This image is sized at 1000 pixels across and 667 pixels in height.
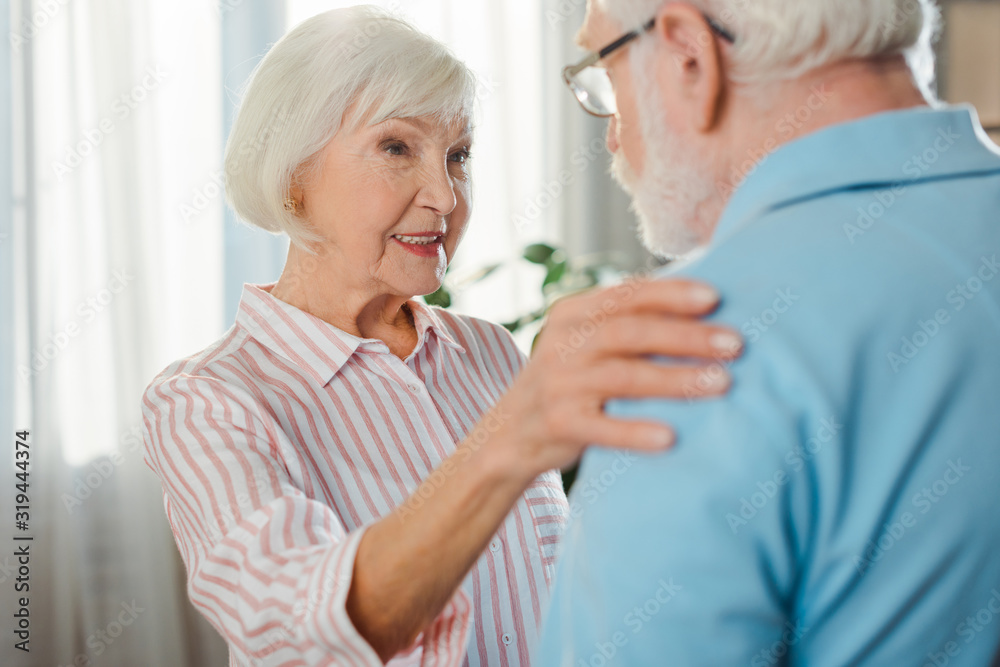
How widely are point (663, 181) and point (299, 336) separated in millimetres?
614

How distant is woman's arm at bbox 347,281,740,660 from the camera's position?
534mm

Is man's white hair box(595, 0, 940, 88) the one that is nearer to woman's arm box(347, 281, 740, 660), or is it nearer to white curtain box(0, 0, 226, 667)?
woman's arm box(347, 281, 740, 660)

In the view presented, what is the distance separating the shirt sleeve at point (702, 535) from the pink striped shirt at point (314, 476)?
30 cm

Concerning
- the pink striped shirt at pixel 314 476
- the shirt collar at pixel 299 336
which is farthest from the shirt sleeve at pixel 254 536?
the shirt collar at pixel 299 336

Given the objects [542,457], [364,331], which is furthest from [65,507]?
[542,457]

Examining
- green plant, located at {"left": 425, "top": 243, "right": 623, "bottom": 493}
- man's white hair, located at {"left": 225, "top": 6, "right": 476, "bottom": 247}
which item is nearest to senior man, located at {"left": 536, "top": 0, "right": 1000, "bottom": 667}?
man's white hair, located at {"left": 225, "top": 6, "right": 476, "bottom": 247}

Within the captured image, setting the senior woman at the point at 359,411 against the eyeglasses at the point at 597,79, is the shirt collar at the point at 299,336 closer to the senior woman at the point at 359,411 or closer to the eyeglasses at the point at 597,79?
the senior woman at the point at 359,411

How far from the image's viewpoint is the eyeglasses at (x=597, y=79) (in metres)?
0.72

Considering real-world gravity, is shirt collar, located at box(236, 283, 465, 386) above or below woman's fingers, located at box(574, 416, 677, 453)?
below

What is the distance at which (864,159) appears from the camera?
A: 588mm

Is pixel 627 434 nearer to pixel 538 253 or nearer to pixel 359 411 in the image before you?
pixel 359 411

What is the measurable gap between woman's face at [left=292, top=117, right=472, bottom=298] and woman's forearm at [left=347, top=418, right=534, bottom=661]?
0.52 m

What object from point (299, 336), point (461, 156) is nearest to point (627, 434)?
point (299, 336)

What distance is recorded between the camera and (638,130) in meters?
0.75
